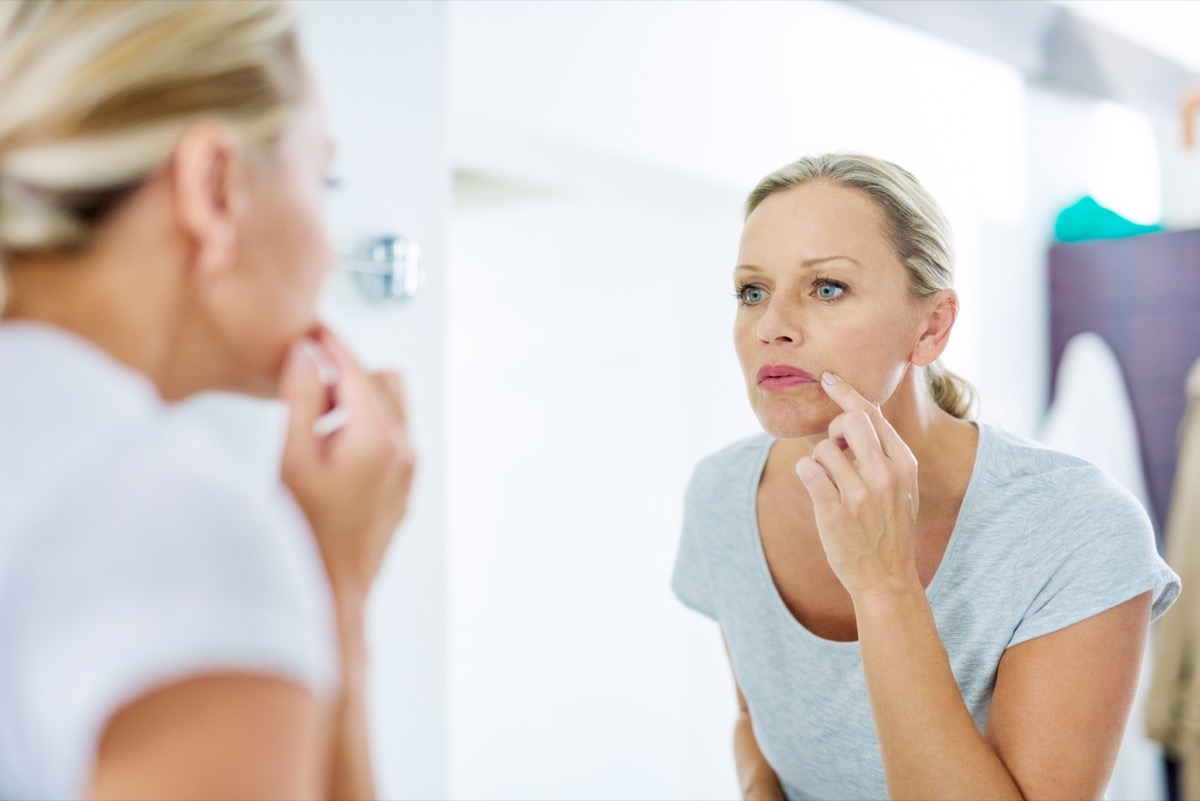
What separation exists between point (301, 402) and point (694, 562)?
0.72m

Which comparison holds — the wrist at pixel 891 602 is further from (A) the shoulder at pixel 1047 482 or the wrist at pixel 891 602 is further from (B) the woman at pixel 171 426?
(B) the woman at pixel 171 426

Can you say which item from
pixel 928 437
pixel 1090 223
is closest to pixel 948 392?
pixel 928 437

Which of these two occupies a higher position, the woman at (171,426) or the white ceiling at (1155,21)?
the white ceiling at (1155,21)

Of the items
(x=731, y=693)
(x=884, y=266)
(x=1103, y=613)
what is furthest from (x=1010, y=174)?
(x=1103, y=613)

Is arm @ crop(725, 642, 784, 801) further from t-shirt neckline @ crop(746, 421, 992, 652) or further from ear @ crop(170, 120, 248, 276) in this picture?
ear @ crop(170, 120, 248, 276)

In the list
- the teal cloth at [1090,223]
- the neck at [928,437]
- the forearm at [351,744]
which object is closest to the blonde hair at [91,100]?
the forearm at [351,744]

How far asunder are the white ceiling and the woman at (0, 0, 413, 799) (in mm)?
2229

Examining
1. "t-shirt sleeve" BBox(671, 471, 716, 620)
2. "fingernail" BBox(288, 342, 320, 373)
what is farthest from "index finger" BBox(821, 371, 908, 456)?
"fingernail" BBox(288, 342, 320, 373)

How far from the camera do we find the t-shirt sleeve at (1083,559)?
865mm

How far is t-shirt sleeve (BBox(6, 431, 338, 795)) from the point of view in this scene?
36 centimetres

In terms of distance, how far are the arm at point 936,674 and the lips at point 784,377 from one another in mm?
98

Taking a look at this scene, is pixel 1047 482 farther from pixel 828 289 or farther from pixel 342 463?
pixel 342 463

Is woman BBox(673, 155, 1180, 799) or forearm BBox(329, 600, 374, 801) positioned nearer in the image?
forearm BBox(329, 600, 374, 801)

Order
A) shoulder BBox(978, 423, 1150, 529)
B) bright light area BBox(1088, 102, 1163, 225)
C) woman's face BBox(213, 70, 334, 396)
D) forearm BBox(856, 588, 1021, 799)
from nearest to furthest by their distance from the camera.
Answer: woman's face BBox(213, 70, 334, 396), forearm BBox(856, 588, 1021, 799), shoulder BBox(978, 423, 1150, 529), bright light area BBox(1088, 102, 1163, 225)
